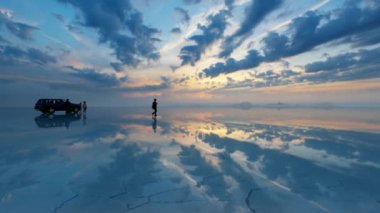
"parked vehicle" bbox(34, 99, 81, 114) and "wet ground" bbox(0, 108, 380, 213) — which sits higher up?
"parked vehicle" bbox(34, 99, 81, 114)

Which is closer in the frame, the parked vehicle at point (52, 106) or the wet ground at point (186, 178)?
the wet ground at point (186, 178)

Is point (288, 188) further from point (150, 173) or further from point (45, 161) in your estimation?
point (45, 161)

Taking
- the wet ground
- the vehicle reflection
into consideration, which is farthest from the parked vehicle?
the wet ground

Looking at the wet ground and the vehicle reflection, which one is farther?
the vehicle reflection

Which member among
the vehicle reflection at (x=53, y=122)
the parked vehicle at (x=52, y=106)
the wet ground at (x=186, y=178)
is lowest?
the wet ground at (x=186, y=178)

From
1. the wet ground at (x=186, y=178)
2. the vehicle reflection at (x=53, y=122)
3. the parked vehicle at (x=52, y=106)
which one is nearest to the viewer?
the wet ground at (x=186, y=178)

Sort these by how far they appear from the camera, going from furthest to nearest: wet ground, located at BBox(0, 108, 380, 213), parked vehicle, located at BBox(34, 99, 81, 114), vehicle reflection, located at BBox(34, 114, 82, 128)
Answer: parked vehicle, located at BBox(34, 99, 81, 114), vehicle reflection, located at BBox(34, 114, 82, 128), wet ground, located at BBox(0, 108, 380, 213)

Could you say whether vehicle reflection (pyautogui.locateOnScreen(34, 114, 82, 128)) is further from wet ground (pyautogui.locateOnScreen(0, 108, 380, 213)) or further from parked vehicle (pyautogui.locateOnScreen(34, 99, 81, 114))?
wet ground (pyautogui.locateOnScreen(0, 108, 380, 213))

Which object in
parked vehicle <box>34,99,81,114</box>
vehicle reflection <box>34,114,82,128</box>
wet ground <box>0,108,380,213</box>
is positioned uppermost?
parked vehicle <box>34,99,81,114</box>

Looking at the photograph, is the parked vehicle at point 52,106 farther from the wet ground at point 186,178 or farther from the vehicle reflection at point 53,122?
the wet ground at point 186,178

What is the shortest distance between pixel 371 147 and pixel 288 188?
27.0 ft

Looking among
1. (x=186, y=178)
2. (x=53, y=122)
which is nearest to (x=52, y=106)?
(x=53, y=122)

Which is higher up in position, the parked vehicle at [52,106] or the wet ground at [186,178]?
the parked vehicle at [52,106]

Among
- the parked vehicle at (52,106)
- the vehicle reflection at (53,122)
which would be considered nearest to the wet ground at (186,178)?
Answer: the vehicle reflection at (53,122)
